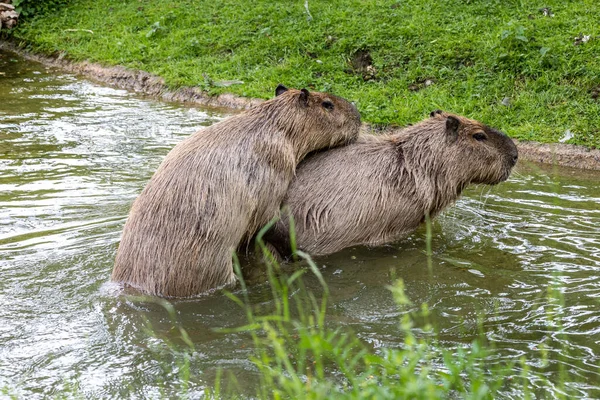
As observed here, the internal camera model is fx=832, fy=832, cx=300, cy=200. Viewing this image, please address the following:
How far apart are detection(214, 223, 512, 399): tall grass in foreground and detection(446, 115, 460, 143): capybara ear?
174 centimetres

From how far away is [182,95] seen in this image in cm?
1127

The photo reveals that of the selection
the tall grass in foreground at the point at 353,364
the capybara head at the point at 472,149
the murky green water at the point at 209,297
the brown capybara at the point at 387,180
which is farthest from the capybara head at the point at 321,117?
the tall grass in foreground at the point at 353,364

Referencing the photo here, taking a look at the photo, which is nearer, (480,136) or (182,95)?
(480,136)

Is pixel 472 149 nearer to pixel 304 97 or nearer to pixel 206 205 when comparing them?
pixel 304 97

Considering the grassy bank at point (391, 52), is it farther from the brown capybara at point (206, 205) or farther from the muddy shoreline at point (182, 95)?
the brown capybara at point (206, 205)

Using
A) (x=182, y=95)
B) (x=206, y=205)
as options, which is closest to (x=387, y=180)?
(x=206, y=205)

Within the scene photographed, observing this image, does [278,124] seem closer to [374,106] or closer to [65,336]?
[65,336]

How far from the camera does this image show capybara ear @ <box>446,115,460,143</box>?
6.47 m

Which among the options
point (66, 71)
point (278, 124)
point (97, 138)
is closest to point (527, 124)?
point (278, 124)

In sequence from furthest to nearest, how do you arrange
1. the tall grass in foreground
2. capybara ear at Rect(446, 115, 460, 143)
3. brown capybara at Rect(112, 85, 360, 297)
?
1. capybara ear at Rect(446, 115, 460, 143)
2. brown capybara at Rect(112, 85, 360, 297)
3. the tall grass in foreground

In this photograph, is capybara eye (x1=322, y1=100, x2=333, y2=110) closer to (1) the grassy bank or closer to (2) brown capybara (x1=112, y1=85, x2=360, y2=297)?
(2) brown capybara (x1=112, y1=85, x2=360, y2=297)

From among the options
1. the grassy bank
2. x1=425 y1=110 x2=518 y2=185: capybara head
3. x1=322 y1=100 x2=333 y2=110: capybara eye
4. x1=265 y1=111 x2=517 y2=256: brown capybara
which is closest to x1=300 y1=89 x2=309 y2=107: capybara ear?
x1=322 y1=100 x2=333 y2=110: capybara eye

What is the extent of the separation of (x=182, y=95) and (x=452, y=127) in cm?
558

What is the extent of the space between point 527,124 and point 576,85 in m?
1.00
